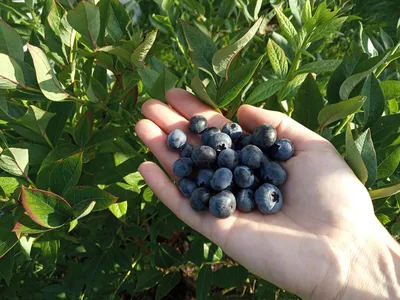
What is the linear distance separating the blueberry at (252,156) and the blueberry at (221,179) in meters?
0.06

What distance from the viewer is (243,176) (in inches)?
40.6

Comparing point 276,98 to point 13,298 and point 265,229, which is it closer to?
point 265,229

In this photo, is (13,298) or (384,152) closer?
(384,152)

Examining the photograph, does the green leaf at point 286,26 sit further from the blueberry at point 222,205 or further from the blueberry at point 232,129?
the blueberry at point 222,205

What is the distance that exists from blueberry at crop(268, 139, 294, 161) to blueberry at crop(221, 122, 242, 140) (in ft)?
0.30

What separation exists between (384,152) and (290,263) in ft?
1.05

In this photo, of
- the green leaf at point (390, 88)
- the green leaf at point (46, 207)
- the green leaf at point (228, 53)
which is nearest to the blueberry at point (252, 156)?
the green leaf at point (228, 53)

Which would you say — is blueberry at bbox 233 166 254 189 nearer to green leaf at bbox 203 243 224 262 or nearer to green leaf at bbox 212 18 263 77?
green leaf at bbox 212 18 263 77

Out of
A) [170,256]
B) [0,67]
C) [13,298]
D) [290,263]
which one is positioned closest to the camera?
[0,67]

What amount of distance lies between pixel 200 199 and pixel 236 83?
28 centimetres

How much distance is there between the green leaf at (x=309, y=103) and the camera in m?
0.95

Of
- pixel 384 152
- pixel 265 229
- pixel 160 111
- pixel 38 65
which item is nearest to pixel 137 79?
pixel 160 111

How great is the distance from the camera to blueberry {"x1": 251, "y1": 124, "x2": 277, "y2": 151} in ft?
3.36

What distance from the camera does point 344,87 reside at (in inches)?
34.5
